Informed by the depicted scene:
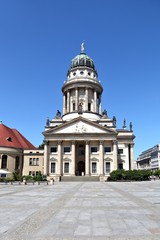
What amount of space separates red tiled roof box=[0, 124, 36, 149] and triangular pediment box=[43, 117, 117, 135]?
40.7ft

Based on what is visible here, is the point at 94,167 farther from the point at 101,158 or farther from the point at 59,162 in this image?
the point at 59,162

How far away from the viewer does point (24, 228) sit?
9180mm

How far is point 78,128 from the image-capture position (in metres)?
66.6

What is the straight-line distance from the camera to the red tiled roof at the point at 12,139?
69250 millimetres

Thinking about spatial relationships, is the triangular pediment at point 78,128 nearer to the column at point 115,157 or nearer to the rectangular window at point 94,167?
the column at point 115,157

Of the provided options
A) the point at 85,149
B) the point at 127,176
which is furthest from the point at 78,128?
the point at 127,176

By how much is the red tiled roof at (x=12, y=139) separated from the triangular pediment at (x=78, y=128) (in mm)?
12397

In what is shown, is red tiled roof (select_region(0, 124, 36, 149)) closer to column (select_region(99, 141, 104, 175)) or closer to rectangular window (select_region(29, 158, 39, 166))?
rectangular window (select_region(29, 158, 39, 166))

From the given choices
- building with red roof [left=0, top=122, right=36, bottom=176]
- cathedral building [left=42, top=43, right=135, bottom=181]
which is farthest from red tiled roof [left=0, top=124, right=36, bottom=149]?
cathedral building [left=42, top=43, right=135, bottom=181]

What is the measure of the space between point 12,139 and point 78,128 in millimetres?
20670

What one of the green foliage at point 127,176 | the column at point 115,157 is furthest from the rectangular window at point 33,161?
the green foliage at point 127,176

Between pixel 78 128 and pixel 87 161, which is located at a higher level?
pixel 78 128

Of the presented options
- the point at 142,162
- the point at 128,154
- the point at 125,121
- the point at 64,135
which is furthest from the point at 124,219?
the point at 142,162

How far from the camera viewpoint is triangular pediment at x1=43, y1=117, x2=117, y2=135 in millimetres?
65938
